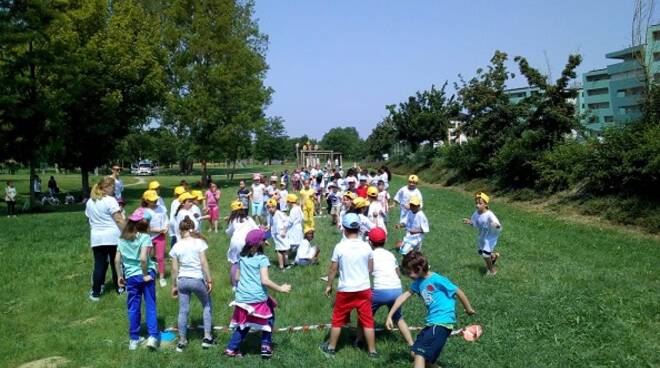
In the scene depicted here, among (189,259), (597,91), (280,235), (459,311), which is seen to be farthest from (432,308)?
(597,91)

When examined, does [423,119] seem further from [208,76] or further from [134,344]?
[134,344]

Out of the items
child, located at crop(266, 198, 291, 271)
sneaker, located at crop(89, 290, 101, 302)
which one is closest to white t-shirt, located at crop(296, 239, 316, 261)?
child, located at crop(266, 198, 291, 271)

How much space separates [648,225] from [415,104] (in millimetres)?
43559

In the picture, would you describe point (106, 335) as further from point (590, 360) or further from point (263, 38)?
point (263, 38)

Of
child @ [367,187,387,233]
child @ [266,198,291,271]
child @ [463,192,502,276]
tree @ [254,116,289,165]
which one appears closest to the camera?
child @ [463,192,502,276]

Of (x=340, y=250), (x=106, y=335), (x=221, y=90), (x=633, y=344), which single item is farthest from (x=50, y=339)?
(x=221, y=90)

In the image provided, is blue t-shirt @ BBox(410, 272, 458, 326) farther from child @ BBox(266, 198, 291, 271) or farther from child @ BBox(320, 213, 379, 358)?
child @ BBox(266, 198, 291, 271)

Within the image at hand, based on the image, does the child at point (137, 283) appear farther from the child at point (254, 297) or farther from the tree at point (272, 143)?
the tree at point (272, 143)

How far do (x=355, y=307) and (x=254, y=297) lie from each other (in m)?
1.19

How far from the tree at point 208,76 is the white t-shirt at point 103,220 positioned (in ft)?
105

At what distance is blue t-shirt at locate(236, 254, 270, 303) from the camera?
6438mm

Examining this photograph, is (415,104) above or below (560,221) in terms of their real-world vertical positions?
above

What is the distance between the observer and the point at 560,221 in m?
19.3

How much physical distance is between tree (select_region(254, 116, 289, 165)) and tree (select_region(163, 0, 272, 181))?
67843 millimetres
